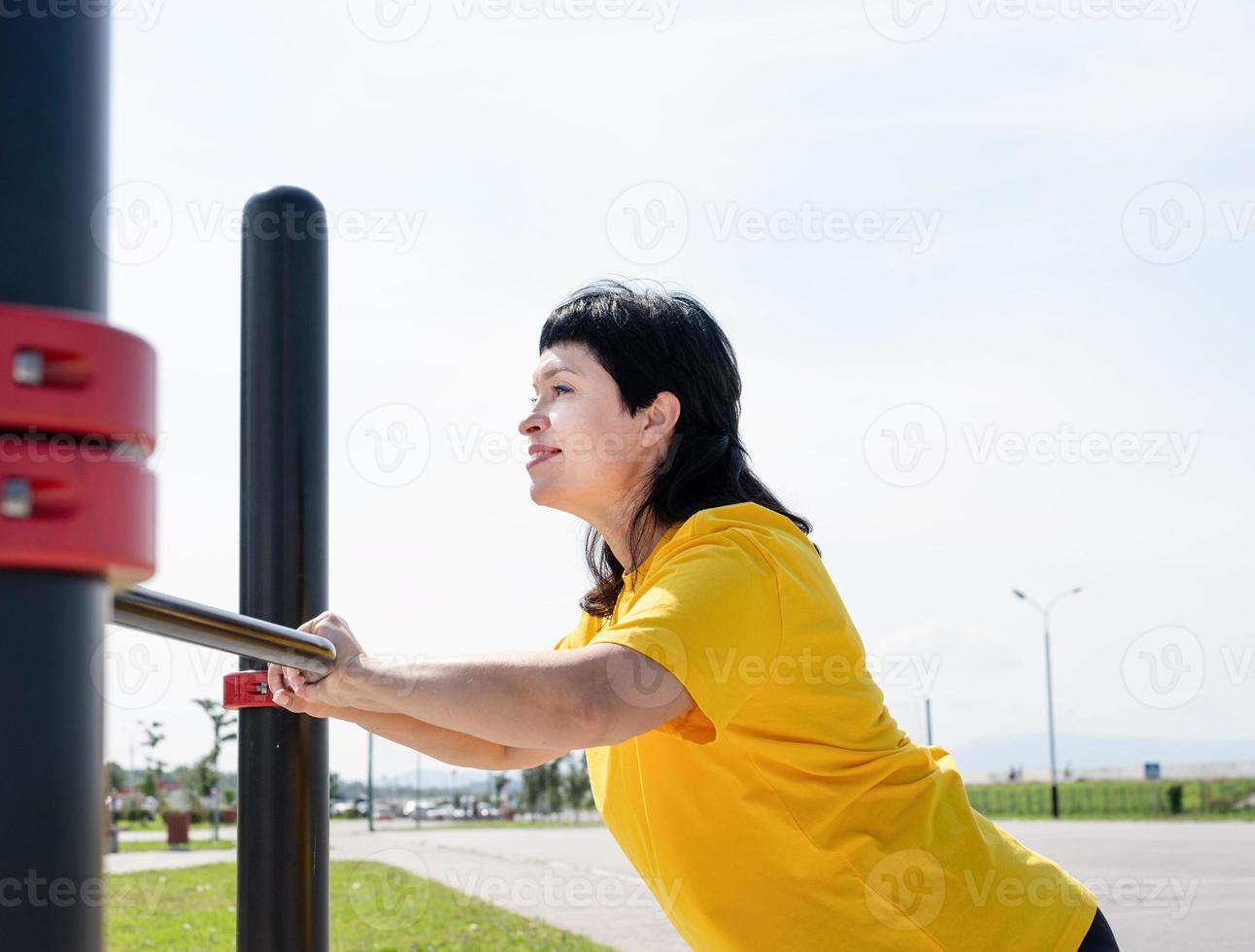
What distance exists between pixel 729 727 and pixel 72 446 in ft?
4.03

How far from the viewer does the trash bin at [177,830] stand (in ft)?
67.2

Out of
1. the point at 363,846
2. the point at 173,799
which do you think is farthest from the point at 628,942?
the point at 173,799

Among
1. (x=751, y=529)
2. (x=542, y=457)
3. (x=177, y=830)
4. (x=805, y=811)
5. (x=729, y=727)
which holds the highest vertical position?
(x=542, y=457)

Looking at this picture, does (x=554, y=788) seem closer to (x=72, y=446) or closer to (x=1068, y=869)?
(x=1068, y=869)

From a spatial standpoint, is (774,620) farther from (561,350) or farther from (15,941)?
(15,941)

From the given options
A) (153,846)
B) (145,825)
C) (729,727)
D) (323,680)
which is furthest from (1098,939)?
(145,825)

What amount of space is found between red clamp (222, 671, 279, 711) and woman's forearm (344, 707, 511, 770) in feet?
0.79

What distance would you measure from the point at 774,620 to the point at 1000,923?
0.50 meters

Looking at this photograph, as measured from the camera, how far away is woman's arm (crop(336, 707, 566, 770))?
1.94 metres

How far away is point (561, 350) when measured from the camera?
204cm
